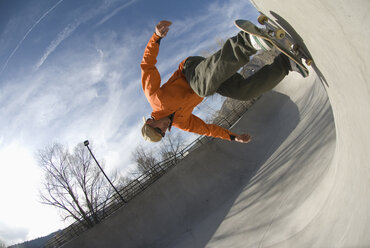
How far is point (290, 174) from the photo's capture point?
454cm

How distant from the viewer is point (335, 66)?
1.15 m

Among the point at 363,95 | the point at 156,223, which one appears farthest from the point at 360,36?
the point at 156,223

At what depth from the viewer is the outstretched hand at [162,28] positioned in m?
2.27

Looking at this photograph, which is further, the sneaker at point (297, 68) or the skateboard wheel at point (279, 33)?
the sneaker at point (297, 68)

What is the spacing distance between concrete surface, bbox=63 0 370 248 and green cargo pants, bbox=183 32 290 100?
0.34m

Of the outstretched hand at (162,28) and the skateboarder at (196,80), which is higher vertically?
the outstretched hand at (162,28)

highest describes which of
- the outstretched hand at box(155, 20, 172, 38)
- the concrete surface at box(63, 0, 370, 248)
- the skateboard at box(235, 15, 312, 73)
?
the outstretched hand at box(155, 20, 172, 38)

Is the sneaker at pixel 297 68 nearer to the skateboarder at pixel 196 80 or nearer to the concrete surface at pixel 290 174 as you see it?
the skateboarder at pixel 196 80

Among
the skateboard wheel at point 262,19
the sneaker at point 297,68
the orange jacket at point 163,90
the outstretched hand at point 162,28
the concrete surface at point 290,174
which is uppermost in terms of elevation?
the outstretched hand at point 162,28

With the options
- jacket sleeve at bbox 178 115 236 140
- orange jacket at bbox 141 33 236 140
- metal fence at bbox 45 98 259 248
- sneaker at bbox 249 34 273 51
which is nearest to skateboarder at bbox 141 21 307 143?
orange jacket at bbox 141 33 236 140

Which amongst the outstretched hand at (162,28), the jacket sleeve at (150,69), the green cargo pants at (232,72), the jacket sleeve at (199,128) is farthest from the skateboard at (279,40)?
the jacket sleeve at (199,128)

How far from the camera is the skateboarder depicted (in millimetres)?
1902

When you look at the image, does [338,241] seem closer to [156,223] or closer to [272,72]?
[272,72]

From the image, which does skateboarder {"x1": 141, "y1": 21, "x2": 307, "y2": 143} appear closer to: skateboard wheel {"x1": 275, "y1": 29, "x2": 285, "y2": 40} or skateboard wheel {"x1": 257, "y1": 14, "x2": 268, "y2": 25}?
skateboard wheel {"x1": 257, "y1": 14, "x2": 268, "y2": 25}
